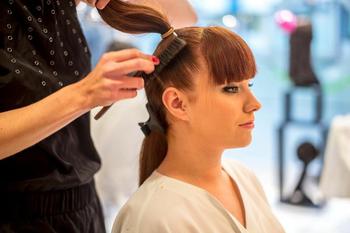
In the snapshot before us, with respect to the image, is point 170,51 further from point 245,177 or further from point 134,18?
point 245,177

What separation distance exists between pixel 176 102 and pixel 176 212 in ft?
0.72

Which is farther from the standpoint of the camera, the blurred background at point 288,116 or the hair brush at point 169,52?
the blurred background at point 288,116

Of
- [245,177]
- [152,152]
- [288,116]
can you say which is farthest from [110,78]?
[288,116]

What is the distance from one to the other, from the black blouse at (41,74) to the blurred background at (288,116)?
0.17 metres

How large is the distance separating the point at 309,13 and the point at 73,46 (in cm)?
418

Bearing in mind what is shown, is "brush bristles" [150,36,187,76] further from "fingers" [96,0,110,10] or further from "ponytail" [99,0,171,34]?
"fingers" [96,0,110,10]

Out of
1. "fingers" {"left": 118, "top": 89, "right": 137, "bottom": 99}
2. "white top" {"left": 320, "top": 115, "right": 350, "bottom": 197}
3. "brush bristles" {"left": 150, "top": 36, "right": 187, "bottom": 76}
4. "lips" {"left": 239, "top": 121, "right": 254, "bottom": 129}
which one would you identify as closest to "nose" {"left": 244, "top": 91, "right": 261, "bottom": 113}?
"lips" {"left": 239, "top": 121, "right": 254, "bottom": 129}

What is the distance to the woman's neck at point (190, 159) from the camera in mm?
1008

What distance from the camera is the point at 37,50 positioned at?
38.2 inches

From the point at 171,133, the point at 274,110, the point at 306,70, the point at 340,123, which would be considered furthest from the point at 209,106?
the point at 274,110

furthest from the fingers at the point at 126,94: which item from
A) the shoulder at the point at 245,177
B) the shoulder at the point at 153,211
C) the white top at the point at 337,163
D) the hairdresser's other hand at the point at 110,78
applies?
the white top at the point at 337,163

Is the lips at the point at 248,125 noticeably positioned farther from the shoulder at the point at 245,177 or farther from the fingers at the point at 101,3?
the fingers at the point at 101,3

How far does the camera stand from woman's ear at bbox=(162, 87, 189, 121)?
98cm

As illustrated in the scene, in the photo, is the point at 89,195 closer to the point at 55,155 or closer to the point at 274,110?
the point at 55,155
